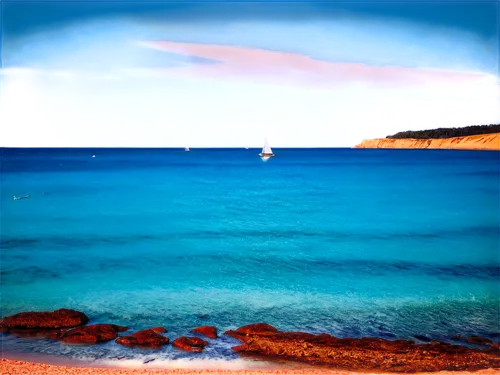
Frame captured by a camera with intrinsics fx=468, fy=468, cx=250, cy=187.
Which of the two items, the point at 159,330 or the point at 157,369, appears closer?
the point at 157,369

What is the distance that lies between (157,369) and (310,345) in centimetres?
318

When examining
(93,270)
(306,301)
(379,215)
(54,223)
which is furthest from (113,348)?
(379,215)

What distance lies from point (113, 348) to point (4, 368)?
2142 millimetres

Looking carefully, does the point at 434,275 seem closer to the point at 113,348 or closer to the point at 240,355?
the point at 240,355

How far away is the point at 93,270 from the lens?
16969 millimetres

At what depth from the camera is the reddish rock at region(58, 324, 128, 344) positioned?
33.2 ft

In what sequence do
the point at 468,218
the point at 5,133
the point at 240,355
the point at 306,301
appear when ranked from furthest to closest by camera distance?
the point at 468,218, the point at 5,133, the point at 306,301, the point at 240,355

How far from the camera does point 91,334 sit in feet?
33.8

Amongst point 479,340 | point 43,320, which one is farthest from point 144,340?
point 479,340

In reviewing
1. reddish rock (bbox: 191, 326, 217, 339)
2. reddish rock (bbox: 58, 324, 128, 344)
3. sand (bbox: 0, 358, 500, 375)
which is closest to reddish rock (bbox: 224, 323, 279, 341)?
reddish rock (bbox: 191, 326, 217, 339)

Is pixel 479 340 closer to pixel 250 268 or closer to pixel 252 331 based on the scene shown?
pixel 252 331

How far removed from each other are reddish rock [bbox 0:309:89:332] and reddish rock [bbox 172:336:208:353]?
2898 millimetres

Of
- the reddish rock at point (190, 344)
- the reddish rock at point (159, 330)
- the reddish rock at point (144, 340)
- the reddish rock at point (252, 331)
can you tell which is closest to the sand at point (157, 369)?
the reddish rock at point (190, 344)

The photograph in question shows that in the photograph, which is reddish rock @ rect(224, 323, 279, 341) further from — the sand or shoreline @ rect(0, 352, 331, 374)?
the sand
